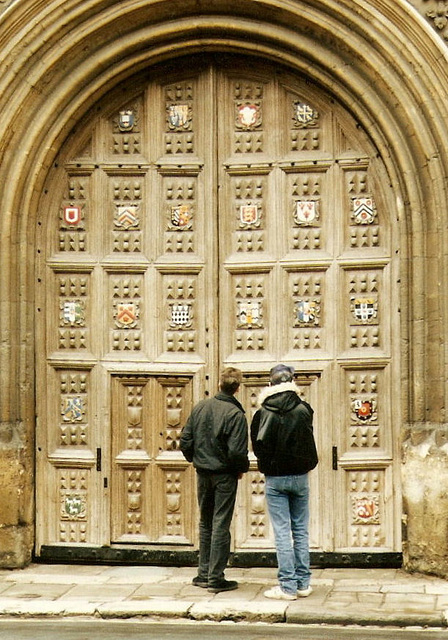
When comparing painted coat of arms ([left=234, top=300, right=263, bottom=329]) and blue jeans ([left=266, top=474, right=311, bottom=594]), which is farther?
painted coat of arms ([left=234, top=300, right=263, bottom=329])

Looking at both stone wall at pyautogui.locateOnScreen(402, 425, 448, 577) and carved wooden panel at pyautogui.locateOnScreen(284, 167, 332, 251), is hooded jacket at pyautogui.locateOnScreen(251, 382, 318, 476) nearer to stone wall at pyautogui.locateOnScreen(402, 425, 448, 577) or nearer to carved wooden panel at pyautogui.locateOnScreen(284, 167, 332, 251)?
stone wall at pyautogui.locateOnScreen(402, 425, 448, 577)

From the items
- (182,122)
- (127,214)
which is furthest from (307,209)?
(127,214)

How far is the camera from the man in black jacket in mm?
9758

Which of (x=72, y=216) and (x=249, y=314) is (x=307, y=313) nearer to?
(x=249, y=314)

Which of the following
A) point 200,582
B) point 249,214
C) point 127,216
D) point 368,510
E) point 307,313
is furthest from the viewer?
point 127,216

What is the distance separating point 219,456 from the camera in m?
9.80

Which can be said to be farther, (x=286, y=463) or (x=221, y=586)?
(x=221, y=586)

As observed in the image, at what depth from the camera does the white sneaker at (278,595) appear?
9.48 metres

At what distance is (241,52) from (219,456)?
324 cm

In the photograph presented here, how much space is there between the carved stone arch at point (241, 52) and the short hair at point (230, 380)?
135 centimetres

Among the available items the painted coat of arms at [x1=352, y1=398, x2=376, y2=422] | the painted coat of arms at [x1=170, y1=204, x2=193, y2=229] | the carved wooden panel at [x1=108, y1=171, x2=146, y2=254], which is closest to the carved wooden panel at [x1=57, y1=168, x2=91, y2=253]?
the carved wooden panel at [x1=108, y1=171, x2=146, y2=254]

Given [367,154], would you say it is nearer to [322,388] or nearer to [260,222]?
[260,222]

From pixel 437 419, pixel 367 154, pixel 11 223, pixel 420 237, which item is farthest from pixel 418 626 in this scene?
pixel 11 223

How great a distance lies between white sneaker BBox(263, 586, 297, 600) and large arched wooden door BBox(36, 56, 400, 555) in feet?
3.89
